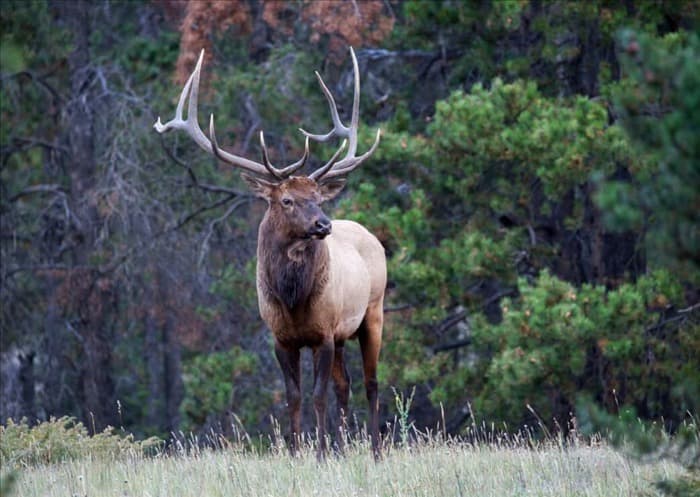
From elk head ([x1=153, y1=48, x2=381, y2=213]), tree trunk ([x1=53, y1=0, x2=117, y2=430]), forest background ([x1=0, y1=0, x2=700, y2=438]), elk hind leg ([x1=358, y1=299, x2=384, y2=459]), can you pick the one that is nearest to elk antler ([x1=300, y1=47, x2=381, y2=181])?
elk head ([x1=153, y1=48, x2=381, y2=213])

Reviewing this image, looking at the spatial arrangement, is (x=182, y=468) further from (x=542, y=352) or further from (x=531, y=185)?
(x=531, y=185)

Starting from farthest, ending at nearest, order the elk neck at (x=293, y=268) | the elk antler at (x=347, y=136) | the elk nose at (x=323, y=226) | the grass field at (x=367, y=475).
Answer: the elk antler at (x=347, y=136)
the elk neck at (x=293, y=268)
the elk nose at (x=323, y=226)
the grass field at (x=367, y=475)

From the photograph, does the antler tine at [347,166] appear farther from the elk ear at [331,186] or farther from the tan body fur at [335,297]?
the tan body fur at [335,297]

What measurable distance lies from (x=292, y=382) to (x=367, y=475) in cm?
206

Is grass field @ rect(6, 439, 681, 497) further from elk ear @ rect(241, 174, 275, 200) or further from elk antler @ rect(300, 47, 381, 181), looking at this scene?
elk antler @ rect(300, 47, 381, 181)

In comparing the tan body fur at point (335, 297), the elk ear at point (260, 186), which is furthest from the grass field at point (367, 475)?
the elk ear at point (260, 186)

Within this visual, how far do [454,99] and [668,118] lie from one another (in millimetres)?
10770

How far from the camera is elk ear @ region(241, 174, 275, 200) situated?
920 cm

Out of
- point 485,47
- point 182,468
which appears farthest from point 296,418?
point 485,47

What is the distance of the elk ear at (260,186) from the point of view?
362 inches

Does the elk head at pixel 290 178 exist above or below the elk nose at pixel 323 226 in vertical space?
above

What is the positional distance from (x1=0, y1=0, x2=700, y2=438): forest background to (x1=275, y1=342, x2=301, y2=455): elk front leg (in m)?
2.38

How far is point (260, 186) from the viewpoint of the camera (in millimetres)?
9266

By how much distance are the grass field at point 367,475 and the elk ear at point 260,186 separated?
1.92 metres
